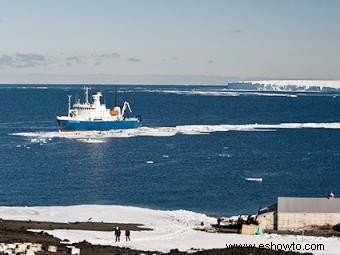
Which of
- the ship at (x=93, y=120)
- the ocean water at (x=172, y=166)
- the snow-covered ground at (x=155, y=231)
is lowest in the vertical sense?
the ocean water at (x=172, y=166)

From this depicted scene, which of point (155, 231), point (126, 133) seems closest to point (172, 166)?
point (155, 231)

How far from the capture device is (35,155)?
83812 millimetres

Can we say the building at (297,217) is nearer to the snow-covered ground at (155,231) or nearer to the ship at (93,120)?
the snow-covered ground at (155,231)

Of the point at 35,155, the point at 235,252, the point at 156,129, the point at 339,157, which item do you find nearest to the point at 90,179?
the point at 35,155

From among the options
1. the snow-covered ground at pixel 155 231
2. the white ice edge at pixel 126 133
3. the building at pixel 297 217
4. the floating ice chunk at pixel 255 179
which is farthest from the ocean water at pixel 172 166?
the building at pixel 297 217

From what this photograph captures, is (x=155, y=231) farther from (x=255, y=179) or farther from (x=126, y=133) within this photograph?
(x=126, y=133)

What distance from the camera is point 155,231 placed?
38281 mm

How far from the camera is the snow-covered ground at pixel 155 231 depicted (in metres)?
34.3

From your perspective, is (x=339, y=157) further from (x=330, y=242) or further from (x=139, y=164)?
(x=330, y=242)

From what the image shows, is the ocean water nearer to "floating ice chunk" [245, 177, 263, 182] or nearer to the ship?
"floating ice chunk" [245, 177, 263, 182]

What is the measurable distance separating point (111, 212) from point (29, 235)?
527 inches

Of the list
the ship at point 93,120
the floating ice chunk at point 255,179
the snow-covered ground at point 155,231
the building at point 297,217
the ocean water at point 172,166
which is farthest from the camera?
the ship at point 93,120

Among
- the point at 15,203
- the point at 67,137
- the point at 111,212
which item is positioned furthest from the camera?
the point at 67,137

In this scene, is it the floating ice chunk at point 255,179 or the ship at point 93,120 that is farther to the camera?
the ship at point 93,120
